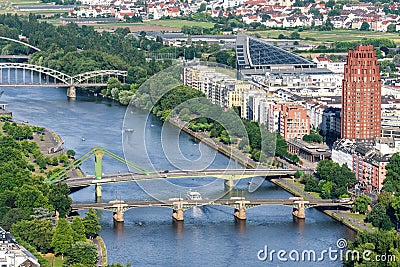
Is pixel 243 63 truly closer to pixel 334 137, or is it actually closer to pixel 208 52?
pixel 208 52

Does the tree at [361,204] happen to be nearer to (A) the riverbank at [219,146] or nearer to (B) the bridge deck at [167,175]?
(B) the bridge deck at [167,175]

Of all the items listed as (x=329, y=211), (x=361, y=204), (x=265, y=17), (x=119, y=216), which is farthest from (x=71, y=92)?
(x=265, y=17)

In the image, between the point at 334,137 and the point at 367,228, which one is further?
the point at 334,137

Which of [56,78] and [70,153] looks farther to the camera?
[56,78]

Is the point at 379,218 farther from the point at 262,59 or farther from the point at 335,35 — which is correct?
the point at 335,35

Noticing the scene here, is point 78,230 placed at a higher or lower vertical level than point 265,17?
lower

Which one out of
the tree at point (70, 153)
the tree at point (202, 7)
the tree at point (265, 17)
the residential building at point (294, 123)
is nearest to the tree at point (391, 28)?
the tree at point (265, 17)

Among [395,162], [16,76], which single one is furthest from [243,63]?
[395,162]
